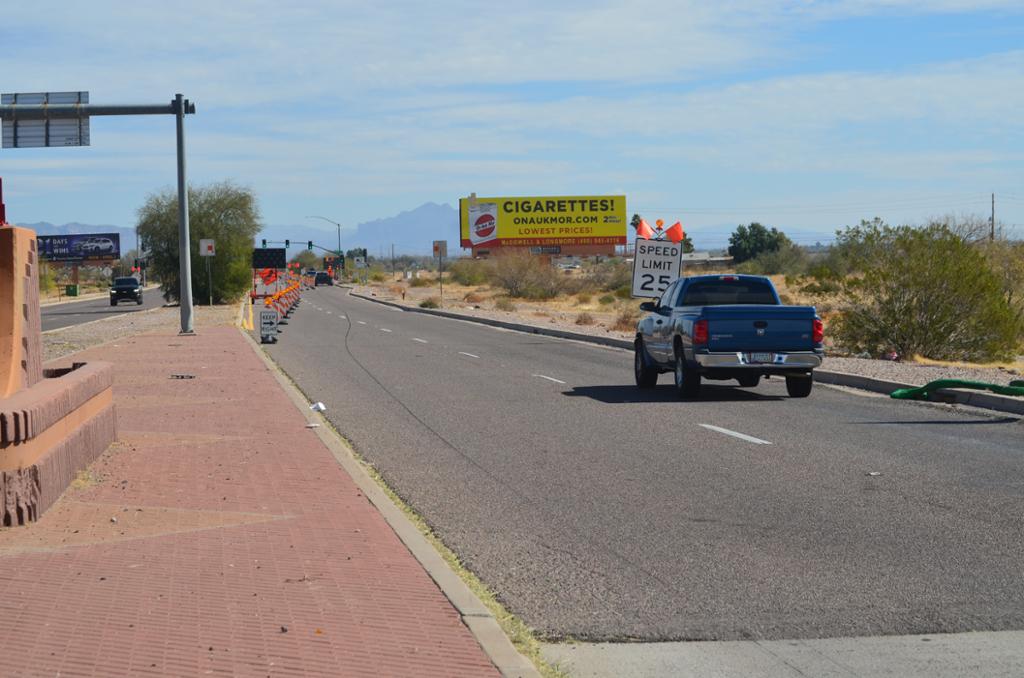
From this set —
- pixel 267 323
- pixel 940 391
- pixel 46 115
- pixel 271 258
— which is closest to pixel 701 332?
pixel 940 391

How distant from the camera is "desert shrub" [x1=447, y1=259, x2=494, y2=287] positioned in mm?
127750

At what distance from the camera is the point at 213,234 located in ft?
229

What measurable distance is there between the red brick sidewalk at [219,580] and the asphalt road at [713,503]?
710mm

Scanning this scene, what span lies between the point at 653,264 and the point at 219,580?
2501 centimetres

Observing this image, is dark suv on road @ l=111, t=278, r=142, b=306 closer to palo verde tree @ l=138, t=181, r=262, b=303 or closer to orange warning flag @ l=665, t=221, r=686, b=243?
palo verde tree @ l=138, t=181, r=262, b=303

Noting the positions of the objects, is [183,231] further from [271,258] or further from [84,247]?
[84,247]

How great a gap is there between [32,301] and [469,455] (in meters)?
4.45

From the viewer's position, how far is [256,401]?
17.3 metres

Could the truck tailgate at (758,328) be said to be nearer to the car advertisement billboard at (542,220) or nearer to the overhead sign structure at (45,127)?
the overhead sign structure at (45,127)

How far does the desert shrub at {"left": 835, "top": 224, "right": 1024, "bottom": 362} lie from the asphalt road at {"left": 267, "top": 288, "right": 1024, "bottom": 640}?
34.2ft

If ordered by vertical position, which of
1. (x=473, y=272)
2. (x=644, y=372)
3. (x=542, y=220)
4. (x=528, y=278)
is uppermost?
(x=542, y=220)

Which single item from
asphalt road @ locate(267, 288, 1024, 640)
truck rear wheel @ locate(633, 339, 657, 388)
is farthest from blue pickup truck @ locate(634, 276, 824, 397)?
truck rear wheel @ locate(633, 339, 657, 388)

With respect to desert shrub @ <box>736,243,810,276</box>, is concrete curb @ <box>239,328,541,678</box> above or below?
below

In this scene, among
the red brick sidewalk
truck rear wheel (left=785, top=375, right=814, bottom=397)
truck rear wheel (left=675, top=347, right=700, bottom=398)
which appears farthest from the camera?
truck rear wheel (left=785, top=375, right=814, bottom=397)
